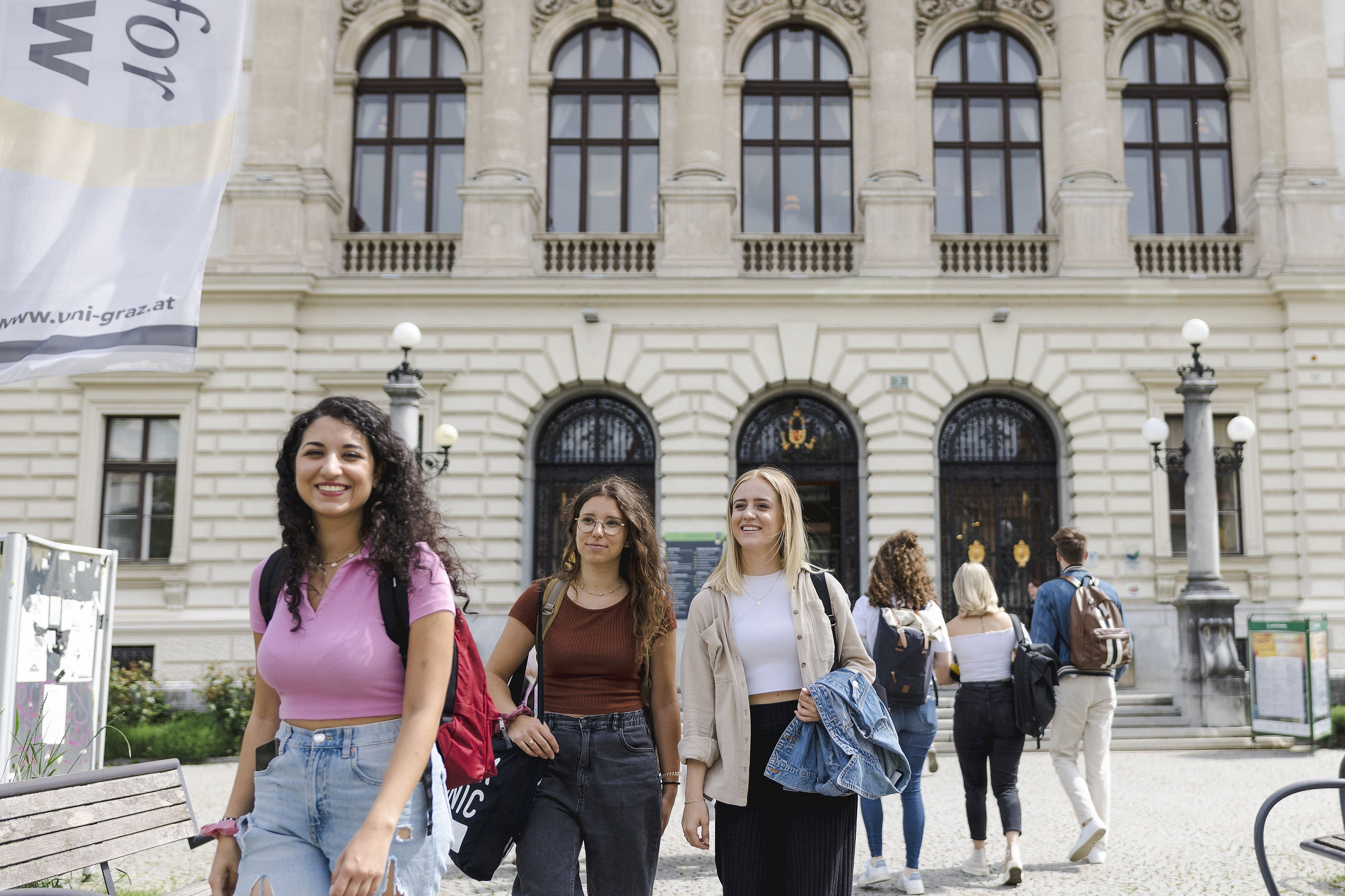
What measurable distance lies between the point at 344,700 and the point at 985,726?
5304 mm

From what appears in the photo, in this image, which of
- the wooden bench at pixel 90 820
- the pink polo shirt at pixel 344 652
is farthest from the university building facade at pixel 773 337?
the pink polo shirt at pixel 344 652

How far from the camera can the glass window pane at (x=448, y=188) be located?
2038cm

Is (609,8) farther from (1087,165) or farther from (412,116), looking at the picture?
(1087,165)

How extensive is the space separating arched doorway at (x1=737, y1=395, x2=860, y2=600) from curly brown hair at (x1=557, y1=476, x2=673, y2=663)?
1486cm

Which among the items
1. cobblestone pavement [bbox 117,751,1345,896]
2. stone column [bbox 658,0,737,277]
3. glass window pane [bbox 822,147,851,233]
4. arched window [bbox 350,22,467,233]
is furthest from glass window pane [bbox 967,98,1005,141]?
cobblestone pavement [bbox 117,751,1345,896]

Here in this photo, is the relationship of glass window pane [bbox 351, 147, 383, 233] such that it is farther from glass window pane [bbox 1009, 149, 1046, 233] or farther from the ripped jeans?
the ripped jeans

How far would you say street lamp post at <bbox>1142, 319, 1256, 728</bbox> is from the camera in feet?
51.0

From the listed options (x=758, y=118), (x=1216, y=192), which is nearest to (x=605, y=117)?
(x=758, y=118)

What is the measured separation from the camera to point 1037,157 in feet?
67.4

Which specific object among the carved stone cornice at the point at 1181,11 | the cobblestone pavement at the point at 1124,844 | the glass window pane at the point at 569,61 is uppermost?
the carved stone cornice at the point at 1181,11

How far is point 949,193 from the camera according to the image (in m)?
20.5

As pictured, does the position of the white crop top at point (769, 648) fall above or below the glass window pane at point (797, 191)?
below

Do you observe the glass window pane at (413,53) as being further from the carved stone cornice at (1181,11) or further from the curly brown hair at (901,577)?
the curly brown hair at (901,577)

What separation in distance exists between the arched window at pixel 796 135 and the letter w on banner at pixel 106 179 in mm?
15555
